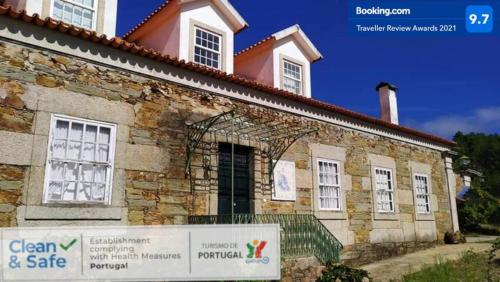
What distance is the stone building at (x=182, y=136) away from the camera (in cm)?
584

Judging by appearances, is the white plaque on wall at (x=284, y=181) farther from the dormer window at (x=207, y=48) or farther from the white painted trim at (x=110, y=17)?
the white painted trim at (x=110, y=17)

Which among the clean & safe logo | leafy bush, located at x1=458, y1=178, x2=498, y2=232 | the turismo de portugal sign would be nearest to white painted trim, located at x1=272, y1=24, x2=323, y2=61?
the turismo de portugal sign

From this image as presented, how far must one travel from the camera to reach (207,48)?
352 inches

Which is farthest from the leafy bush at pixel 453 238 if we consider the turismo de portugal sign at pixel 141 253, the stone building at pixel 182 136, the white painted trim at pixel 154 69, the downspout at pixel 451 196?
the turismo de portugal sign at pixel 141 253

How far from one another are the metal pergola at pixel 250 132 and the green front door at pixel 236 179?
1.00ft

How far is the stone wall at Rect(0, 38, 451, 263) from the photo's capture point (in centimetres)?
567

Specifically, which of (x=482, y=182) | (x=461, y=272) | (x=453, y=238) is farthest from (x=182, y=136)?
(x=482, y=182)

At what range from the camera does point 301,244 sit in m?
7.23

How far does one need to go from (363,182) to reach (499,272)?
12.5 ft

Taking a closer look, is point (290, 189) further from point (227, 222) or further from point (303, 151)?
point (227, 222)

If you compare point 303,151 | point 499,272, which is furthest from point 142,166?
point 499,272

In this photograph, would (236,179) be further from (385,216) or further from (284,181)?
(385,216)

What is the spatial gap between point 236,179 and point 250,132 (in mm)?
Result: 1064

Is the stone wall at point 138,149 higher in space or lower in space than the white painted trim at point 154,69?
lower
